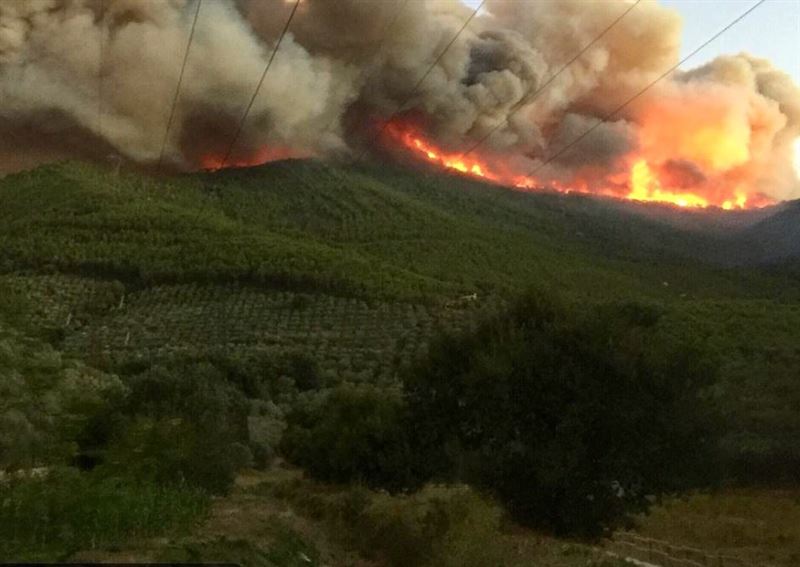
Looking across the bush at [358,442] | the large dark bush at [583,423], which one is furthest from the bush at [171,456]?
the large dark bush at [583,423]

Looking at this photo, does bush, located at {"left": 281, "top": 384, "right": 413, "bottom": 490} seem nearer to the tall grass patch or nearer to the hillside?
the tall grass patch

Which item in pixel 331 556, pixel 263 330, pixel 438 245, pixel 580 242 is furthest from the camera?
pixel 580 242

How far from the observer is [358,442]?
22.9 meters

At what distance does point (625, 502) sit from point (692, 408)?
2.07 meters

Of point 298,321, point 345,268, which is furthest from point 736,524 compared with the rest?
point 345,268

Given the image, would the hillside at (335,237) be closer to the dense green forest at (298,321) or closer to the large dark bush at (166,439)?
the dense green forest at (298,321)

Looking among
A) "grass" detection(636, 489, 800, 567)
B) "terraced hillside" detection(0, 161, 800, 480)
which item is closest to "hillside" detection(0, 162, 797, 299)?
"terraced hillside" detection(0, 161, 800, 480)

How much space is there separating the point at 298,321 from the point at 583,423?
34875 millimetres

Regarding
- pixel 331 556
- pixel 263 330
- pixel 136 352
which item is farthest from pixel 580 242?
pixel 331 556

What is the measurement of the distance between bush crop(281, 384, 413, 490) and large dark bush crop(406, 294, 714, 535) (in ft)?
6.24

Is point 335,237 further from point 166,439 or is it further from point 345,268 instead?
point 166,439

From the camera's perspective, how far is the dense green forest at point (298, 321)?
14484mm

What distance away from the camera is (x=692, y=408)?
1873 centimetres

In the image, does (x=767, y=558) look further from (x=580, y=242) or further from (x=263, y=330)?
(x=580, y=242)
